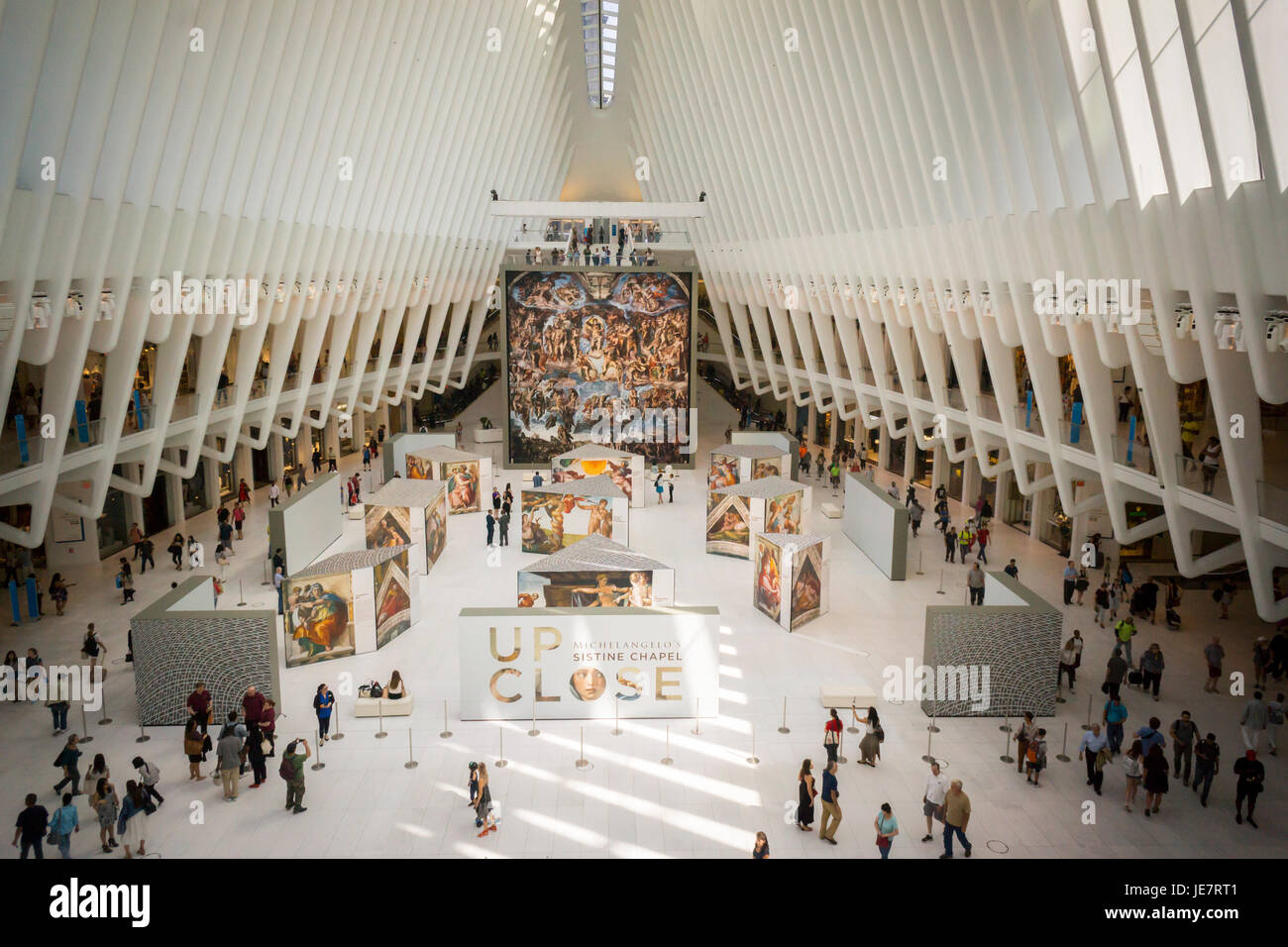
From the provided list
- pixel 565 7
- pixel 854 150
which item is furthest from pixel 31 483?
pixel 565 7

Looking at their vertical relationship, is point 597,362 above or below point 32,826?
above

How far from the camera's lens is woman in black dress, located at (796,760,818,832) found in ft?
38.5

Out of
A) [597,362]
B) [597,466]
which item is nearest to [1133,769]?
[597,466]

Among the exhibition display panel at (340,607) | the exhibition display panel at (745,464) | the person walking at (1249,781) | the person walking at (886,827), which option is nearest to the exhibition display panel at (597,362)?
the exhibition display panel at (745,464)

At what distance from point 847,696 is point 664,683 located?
3097mm

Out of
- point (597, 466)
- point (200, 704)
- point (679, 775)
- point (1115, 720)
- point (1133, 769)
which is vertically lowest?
point (679, 775)

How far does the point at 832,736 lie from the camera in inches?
533

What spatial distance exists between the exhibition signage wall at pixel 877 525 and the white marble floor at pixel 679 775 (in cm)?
301

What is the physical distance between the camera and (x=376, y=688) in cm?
1511

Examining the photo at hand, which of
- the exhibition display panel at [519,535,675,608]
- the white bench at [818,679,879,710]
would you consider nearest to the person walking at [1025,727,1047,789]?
the white bench at [818,679,879,710]

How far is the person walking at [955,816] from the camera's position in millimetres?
10945

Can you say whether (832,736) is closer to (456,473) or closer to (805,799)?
(805,799)

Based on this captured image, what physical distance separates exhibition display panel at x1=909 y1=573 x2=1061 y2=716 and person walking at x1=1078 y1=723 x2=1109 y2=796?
2099 millimetres

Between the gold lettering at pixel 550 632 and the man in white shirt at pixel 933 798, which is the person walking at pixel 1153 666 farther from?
the gold lettering at pixel 550 632
